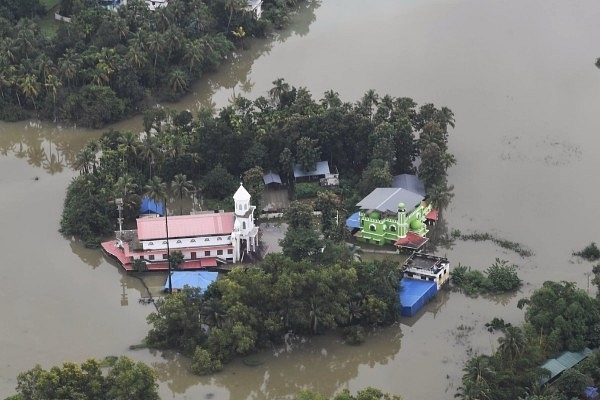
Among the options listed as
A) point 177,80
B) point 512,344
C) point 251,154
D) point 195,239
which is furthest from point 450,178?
point 512,344

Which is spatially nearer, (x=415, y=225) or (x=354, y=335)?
(x=354, y=335)

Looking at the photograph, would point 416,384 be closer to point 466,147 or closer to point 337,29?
point 466,147

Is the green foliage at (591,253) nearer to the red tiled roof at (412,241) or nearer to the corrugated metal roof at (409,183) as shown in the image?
the red tiled roof at (412,241)

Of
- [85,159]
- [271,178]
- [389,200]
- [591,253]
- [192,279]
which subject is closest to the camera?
[192,279]

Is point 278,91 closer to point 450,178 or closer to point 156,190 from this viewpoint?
point 450,178

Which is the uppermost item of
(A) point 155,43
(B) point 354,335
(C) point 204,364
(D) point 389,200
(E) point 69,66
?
(A) point 155,43

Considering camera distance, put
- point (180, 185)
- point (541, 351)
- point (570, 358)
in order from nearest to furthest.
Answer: point (541, 351), point (570, 358), point (180, 185)

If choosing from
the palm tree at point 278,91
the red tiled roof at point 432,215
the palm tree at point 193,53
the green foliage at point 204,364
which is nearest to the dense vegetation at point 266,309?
the green foliage at point 204,364
